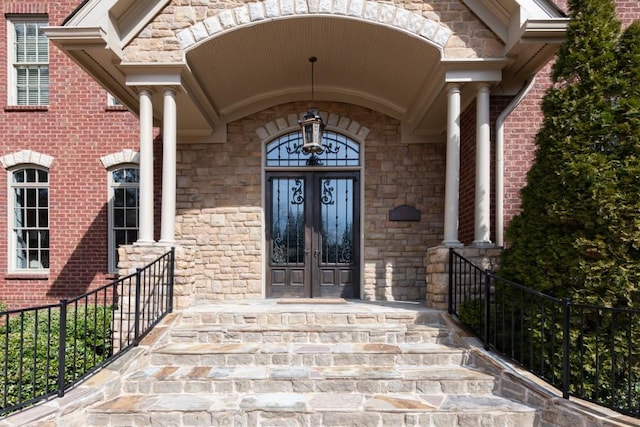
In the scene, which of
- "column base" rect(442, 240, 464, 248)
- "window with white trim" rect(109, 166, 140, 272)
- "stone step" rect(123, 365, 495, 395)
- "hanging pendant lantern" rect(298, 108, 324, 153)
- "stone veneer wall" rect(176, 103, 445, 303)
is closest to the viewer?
"stone step" rect(123, 365, 495, 395)

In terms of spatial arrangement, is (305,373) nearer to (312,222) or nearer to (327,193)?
(312,222)

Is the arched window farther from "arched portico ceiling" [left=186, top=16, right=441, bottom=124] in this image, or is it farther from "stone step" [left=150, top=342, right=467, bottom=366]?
"stone step" [left=150, top=342, right=467, bottom=366]

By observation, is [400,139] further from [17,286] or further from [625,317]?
[17,286]

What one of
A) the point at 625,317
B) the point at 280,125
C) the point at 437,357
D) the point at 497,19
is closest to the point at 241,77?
the point at 280,125

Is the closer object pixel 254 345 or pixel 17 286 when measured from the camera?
pixel 254 345

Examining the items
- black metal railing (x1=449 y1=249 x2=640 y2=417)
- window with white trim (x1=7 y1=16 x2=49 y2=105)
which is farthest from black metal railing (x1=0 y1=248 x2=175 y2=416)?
window with white trim (x1=7 y1=16 x2=49 y2=105)

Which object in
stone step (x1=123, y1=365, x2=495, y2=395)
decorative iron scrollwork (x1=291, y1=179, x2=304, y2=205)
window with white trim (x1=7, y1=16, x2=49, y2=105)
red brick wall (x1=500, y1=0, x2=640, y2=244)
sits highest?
window with white trim (x1=7, y1=16, x2=49, y2=105)

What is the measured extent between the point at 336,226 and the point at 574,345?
4.23 meters

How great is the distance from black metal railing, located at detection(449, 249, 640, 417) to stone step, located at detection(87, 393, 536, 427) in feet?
1.64

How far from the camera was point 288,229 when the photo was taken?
7574 mm

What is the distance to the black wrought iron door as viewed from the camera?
7.49 meters

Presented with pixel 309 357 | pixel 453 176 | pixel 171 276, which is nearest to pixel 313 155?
pixel 453 176

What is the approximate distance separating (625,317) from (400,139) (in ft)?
14.6

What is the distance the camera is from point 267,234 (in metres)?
7.54
